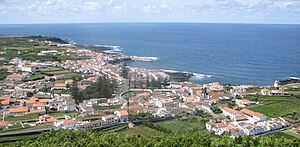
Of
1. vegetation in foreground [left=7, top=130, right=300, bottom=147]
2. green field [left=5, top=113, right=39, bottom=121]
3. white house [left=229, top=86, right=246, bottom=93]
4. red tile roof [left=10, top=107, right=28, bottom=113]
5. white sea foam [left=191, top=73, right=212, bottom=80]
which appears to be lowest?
green field [left=5, top=113, right=39, bottom=121]

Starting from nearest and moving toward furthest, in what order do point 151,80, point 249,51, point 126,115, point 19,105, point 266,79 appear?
point 126,115, point 19,105, point 151,80, point 266,79, point 249,51

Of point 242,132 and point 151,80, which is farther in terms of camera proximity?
point 151,80

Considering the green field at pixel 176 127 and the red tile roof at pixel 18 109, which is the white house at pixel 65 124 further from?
the red tile roof at pixel 18 109

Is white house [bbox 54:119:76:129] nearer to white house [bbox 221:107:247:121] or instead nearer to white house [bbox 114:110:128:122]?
white house [bbox 114:110:128:122]

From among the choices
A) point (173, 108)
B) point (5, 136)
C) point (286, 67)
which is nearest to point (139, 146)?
point (5, 136)

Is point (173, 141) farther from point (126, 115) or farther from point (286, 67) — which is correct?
point (286, 67)

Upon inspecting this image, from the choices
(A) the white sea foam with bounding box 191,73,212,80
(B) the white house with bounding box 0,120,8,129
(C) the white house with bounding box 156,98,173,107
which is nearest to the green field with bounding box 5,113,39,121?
(B) the white house with bounding box 0,120,8,129

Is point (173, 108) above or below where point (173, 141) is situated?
below

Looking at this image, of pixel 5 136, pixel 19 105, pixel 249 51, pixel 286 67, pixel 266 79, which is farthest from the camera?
pixel 249 51
